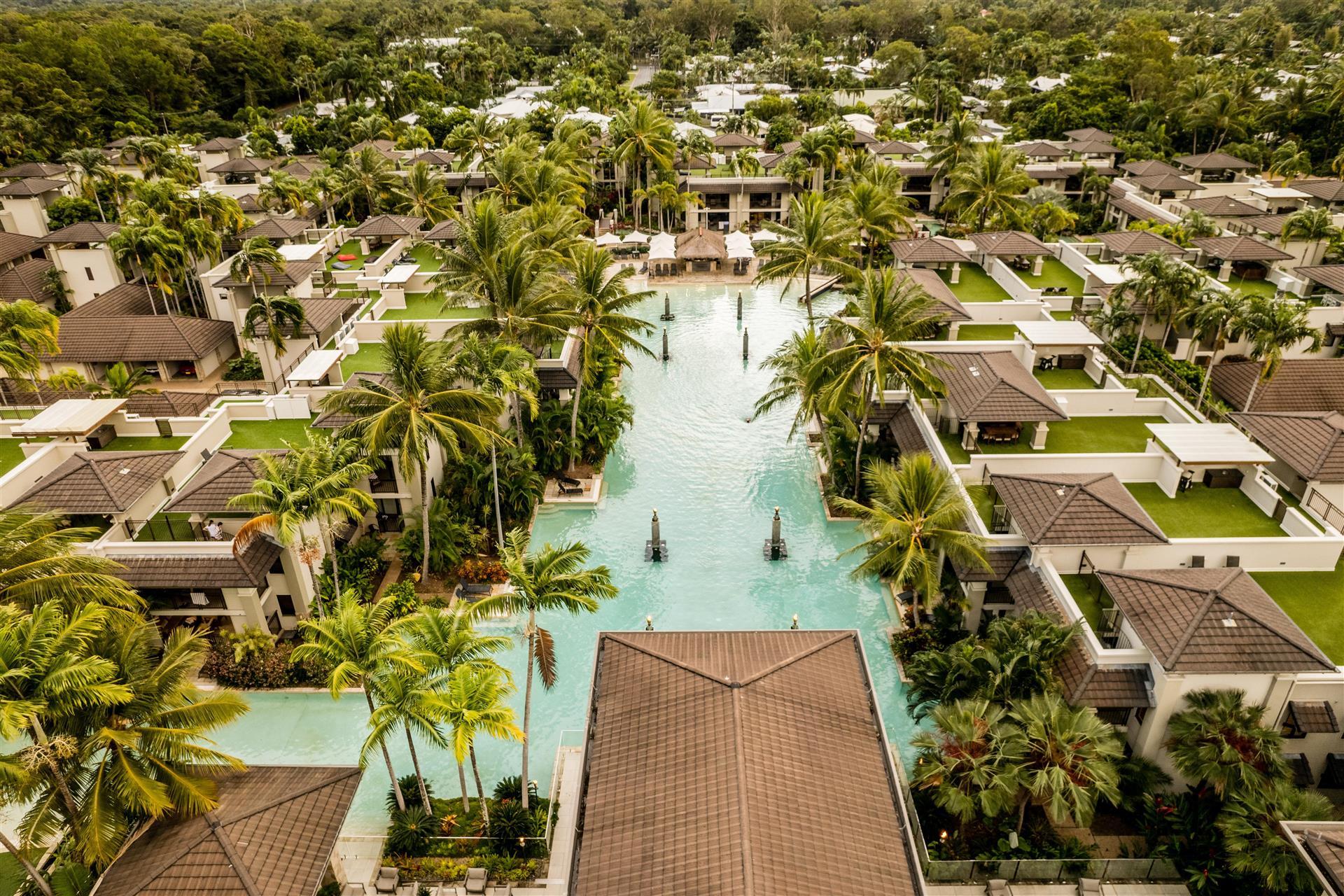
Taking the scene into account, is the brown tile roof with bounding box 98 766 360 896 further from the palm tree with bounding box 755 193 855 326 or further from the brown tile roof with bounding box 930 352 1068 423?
the palm tree with bounding box 755 193 855 326

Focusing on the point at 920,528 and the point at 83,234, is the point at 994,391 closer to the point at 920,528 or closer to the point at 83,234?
the point at 920,528

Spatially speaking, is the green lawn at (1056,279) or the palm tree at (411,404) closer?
the palm tree at (411,404)

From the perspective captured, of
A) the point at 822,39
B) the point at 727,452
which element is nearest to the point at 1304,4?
the point at 822,39

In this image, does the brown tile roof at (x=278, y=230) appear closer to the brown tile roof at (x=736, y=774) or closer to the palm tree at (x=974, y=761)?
the brown tile roof at (x=736, y=774)

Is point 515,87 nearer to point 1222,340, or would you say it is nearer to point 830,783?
point 1222,340

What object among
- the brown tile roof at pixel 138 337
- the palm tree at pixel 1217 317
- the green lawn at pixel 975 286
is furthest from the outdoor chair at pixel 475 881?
the palm tree at pixel 1217 317

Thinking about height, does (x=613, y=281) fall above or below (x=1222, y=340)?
above
